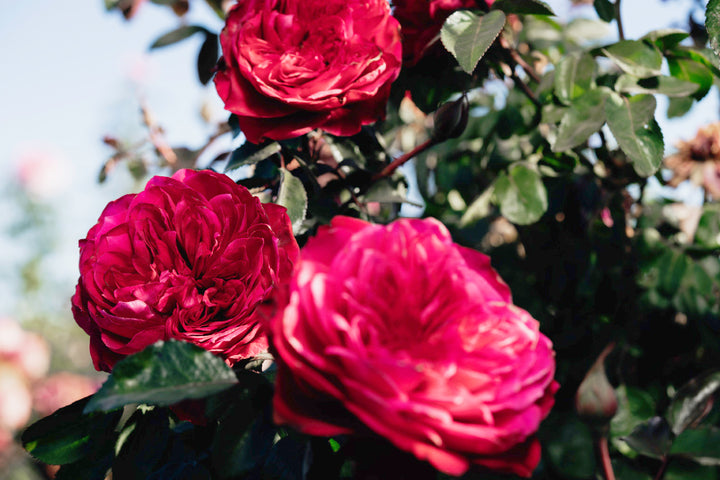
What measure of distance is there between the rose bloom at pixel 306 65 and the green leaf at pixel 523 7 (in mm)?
111

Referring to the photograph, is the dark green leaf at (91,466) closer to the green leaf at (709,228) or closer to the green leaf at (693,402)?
the green leaf at (693,402)

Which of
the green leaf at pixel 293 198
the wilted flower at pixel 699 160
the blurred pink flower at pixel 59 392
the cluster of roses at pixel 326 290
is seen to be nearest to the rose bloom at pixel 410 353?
the cluster of roses at pixel 326 290

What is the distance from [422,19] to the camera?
1.64 feet

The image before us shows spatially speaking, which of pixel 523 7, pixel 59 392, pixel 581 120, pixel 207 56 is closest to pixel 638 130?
pixel 581 120

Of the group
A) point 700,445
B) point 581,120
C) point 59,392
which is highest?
point 581,120

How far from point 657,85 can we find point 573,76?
0.08m

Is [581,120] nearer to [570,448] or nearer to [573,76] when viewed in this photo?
[573,76]

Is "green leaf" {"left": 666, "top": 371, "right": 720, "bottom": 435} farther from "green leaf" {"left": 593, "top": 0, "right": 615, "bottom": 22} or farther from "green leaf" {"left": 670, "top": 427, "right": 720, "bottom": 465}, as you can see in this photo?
"green leaf" {"left": 593, "top": 0, "right": 615, "bottom": 22}

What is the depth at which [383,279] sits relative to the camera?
0.28 meters

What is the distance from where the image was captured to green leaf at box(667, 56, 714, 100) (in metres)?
0.53

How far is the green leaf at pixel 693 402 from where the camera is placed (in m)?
0.42

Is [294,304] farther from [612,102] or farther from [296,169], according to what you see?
[612,102]

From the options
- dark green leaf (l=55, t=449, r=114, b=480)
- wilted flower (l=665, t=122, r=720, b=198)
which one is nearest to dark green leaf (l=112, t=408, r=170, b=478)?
dark green leaf (l=55, t=449, r=114, b=480)

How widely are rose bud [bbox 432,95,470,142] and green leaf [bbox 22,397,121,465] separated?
35cm
